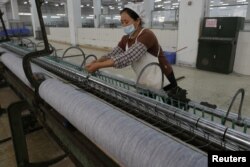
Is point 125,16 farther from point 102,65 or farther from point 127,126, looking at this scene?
point 127,126

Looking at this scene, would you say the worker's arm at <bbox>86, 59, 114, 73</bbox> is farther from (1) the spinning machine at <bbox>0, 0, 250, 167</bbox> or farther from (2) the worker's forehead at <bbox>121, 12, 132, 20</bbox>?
(2) the worker's forehead at <bbox>121, 12, 132, 20</bbox>

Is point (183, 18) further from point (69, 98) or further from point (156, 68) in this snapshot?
point (69, 98)

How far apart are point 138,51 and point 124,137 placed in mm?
785

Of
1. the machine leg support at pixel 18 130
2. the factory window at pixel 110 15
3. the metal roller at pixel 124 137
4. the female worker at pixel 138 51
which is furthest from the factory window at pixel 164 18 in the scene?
the metal roller at pixel 124 137

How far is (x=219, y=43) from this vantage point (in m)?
4.07

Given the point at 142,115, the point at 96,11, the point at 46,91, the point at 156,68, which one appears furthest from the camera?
the point at 96,11

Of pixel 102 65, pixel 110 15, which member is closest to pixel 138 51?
pixel 102 65

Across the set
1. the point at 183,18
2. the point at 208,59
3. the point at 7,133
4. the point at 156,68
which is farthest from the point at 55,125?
the point at 183,18

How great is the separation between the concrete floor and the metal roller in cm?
86

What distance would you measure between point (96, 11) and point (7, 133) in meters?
6.91

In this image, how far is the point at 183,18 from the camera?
4.64 m

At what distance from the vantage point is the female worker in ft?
4.43

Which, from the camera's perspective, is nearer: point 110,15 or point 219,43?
point 219,43

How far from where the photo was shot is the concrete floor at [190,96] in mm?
1759
